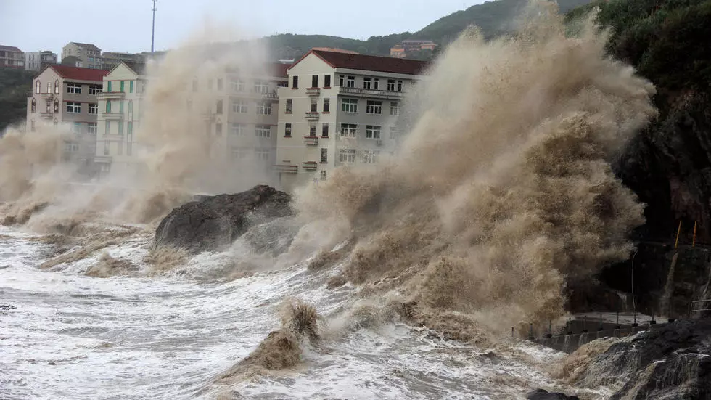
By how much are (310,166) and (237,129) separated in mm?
5557

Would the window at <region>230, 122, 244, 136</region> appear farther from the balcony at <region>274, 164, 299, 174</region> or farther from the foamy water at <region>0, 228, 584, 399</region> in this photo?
the foamy water at <region>0, 228, 584, 399</region>

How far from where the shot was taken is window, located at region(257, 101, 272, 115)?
47125 mm

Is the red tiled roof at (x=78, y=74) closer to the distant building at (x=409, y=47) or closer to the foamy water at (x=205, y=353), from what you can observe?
the foamy water at (x=205, y=353)

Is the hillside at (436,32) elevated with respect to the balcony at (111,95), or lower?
elevated

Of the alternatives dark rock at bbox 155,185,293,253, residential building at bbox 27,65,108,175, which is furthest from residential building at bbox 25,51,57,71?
dark rock at bbox 155,185,293,253

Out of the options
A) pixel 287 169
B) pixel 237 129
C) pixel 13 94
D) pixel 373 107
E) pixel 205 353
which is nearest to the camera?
pixel 205 353

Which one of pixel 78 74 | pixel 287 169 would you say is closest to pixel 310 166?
pixel 287 169

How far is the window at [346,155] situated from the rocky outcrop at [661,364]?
23823 millimetres

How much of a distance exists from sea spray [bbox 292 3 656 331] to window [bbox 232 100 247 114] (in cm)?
1905

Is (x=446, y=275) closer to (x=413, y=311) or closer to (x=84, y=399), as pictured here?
(x=413, y=311)

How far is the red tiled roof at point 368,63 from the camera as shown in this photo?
4247cm

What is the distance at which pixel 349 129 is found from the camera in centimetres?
4191

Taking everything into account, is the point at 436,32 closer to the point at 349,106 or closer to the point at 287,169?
the point at 287,169

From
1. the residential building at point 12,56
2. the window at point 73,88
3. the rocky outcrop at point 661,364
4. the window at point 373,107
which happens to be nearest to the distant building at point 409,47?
the residential building at point 12,56
